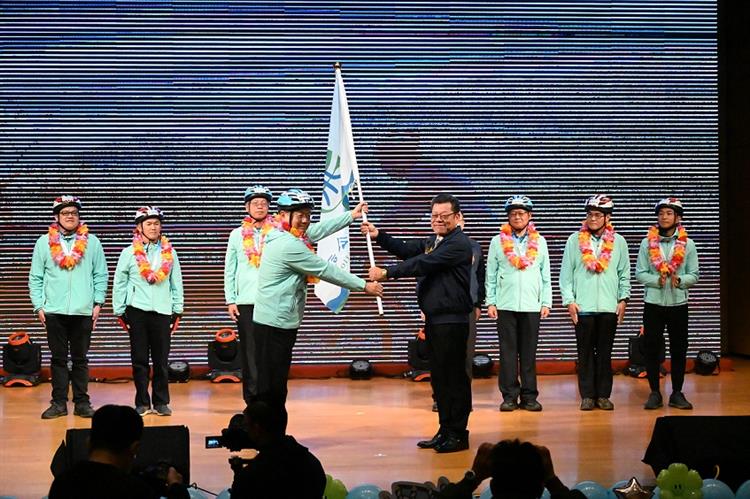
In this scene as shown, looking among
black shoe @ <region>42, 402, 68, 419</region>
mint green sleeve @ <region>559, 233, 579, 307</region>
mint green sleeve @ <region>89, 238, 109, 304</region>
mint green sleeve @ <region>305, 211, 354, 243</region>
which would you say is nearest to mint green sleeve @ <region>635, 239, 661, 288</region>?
mint green sleeve @ <region>559, 233, 579, 307</region>

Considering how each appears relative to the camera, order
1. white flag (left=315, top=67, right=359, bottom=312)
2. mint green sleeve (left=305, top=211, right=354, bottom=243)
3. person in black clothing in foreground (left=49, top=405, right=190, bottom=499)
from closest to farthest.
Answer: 1. person in black clothing in foreground (left=49, top=405, right=190, bottom=499)
2. mint green sleeve (left=305, top=211, right=354, bottom=243)
3. white flag (left=315, top=67, right=359, bottom=312)

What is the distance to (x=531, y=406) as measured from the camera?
857cm

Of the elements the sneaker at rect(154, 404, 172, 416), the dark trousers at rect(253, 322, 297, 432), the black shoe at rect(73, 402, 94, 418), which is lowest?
the sneaker at rect(154, 404, 172, 416)

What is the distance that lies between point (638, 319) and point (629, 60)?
8.66 feet

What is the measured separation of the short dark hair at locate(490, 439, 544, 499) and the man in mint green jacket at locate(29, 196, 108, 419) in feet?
18.7

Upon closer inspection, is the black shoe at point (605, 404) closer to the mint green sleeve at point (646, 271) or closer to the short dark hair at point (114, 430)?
the mint green sleeve at point (646, 271)

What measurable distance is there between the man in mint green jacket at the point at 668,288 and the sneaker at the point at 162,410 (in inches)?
147

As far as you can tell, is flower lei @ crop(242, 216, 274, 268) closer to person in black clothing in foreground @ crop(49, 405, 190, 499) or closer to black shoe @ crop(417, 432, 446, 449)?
black shoe @ crop(417, 432, 446, 449)

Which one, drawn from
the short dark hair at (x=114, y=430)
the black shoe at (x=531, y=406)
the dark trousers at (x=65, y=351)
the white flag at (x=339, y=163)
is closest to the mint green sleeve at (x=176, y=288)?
the dark trousers at (x=65, y=351)

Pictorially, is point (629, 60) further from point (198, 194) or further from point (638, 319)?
point (198, 194)

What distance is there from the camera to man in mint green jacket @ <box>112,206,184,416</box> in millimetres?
8328

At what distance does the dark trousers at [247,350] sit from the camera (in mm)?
8586

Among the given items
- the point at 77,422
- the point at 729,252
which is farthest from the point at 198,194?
the point at 729,252

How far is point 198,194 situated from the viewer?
10.8m
